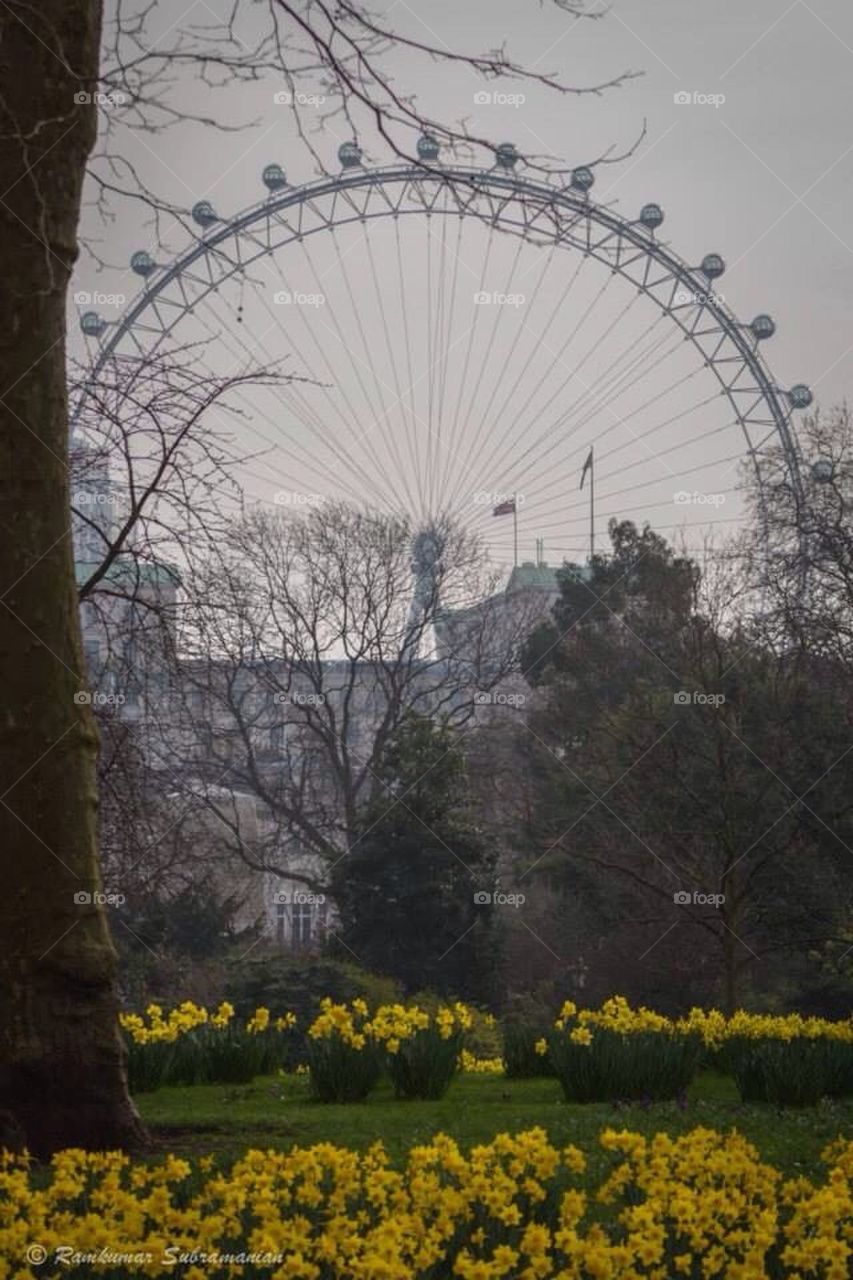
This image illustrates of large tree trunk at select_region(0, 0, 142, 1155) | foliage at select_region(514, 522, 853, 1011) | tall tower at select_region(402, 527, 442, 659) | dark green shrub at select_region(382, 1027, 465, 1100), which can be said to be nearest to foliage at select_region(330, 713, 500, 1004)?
foliage at select_region(514, 522, 853, 1011)

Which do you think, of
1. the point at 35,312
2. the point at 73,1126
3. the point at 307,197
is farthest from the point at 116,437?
the point at 307,197

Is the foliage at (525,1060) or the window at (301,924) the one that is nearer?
the foliage at (525,1060)

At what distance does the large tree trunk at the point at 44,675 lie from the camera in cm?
675

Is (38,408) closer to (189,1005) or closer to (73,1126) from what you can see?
(73,1126)

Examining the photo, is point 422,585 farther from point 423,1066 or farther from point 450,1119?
point 450,1119

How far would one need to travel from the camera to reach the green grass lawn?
7098 mm

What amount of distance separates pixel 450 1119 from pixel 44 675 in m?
2.85

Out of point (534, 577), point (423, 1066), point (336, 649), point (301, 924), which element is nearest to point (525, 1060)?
point (423, 1066)

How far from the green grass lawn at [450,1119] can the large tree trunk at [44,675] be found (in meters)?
0.54

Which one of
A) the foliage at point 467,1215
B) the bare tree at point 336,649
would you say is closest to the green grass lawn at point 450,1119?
the foliage at point 467,1215

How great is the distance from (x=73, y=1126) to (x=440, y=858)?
24.2m

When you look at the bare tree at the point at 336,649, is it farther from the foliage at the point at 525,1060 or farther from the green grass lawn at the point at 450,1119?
the green grass lawn at the point at 450,1119

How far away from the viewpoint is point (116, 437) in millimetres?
9914

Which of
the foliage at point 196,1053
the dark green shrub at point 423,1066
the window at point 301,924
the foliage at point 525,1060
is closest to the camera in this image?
the dark green shrub at point 423,1066
